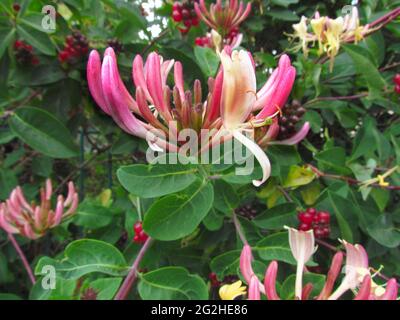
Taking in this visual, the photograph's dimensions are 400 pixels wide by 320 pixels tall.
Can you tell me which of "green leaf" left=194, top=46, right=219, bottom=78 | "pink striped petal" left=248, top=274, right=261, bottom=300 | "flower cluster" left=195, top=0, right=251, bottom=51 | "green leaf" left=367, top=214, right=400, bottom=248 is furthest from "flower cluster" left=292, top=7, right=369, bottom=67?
"pink striped petal" left=248, top=274, right=261, bottom=300

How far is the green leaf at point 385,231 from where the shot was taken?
2.84 ft

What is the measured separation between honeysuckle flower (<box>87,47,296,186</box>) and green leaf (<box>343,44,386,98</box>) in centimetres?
49

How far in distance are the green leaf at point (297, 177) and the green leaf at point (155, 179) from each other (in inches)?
13.3

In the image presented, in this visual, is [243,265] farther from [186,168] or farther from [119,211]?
[119,211]

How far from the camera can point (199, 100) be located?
53 centimetres

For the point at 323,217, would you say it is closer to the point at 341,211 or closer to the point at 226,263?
the point at 341,211

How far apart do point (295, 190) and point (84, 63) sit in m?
0.58

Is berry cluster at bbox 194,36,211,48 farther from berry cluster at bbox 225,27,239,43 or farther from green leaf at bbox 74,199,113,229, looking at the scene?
green leaf at bbox 74,199,113,229

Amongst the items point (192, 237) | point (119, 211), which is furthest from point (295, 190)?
point (119, 211)

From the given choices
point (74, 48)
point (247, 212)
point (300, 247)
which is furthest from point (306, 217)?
point (74, 48)

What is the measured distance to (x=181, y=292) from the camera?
25.8 inches

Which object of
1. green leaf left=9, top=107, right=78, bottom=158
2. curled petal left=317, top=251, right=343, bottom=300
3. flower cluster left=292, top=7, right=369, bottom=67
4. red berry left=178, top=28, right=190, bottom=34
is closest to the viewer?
curled petal left=317, top=251, right=343, bottom=300

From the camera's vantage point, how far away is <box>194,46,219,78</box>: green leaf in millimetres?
794

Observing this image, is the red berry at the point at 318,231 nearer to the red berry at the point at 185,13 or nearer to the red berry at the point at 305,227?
the red berry at the point at 305,227
